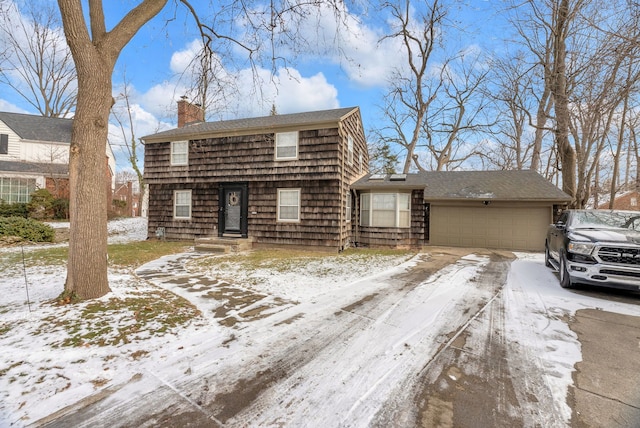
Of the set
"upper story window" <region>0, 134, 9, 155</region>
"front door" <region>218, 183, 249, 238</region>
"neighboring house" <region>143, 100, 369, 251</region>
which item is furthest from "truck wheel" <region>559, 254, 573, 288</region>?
"upper story window" <region>0, 134, 9, 155</region>

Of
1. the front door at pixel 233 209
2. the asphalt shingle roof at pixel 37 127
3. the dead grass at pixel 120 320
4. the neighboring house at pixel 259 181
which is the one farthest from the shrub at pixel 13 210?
the dead grass at pixel 120 320

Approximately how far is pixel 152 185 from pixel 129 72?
44.1ft

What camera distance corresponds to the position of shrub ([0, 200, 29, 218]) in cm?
1512

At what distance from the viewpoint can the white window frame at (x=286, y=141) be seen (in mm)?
10836

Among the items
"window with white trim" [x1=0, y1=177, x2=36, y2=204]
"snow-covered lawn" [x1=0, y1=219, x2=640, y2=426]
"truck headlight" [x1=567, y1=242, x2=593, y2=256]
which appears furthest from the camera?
"window with white trim" [x1=0, y1=177, x2=36, y2=204]

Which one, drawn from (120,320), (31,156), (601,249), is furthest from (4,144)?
(601,249)

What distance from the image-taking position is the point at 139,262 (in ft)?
25.8

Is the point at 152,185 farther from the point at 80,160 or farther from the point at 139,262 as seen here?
the point at 80,160

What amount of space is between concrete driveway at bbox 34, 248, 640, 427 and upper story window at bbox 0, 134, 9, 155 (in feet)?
78.4

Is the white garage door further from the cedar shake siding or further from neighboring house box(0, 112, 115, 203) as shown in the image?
neighboring house box(0, 112, 115, 203)

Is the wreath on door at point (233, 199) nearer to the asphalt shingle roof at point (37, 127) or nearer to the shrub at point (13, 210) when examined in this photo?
the shrub at point (13, 210)

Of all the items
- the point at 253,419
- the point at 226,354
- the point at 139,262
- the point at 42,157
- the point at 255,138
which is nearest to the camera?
the point at 253,419

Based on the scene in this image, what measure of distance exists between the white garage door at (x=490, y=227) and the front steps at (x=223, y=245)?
822 cm

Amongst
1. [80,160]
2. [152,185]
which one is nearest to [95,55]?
[80,160]
